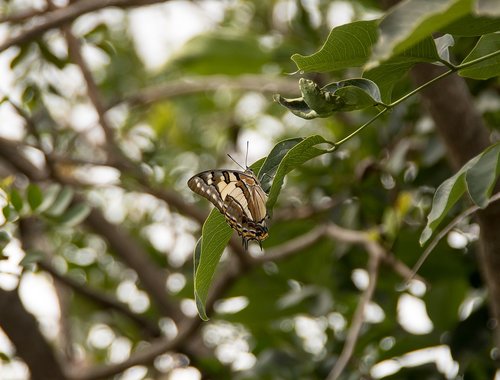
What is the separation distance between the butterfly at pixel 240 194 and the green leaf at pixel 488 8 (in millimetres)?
412

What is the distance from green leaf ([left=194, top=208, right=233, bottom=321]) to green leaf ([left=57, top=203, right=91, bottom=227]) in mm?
496

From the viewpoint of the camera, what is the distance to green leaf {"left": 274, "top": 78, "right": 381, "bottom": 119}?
0.62m

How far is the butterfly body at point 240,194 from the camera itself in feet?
2.76

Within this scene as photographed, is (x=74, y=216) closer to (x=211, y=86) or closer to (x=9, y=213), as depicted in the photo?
(x=9, y=213)

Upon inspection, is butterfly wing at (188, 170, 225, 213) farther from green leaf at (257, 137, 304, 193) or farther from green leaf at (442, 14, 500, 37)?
green leaf at (442, 14, 500, 37)

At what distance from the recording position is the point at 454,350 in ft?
4.37

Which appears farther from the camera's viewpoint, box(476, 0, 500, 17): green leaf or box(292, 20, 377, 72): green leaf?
box(292, 20, 377, 72): green leaf

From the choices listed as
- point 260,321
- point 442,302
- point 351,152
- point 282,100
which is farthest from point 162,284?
point 282,100

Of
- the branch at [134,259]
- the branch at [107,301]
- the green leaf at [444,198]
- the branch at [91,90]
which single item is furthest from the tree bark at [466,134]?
the branch at [134,259]

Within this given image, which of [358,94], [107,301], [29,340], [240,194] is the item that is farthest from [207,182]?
[107,301]

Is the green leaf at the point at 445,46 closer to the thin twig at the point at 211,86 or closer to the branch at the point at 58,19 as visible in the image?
the branch at the point at 58,19

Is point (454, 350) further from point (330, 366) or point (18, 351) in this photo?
point (18, 351)

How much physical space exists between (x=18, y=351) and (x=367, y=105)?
1.16m

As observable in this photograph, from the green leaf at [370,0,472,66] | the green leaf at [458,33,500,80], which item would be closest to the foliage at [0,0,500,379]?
the green leaf at [458,33,500,80]
